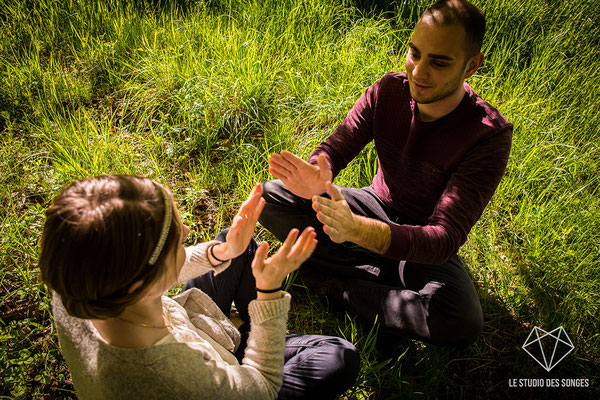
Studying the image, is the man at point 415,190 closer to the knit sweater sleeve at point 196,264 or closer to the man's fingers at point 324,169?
the man's fingers at point 324,169

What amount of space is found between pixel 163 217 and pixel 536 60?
347 centimetres

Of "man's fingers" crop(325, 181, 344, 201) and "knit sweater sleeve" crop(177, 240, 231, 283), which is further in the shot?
"man's fingers" crop(325, 181, 344, 201)

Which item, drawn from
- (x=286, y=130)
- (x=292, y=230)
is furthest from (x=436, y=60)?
(x=286, y=130)

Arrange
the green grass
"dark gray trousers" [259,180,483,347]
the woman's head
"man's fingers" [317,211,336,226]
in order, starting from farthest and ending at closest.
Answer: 1. the green grass
2. "dark gray trousers" [259,180,483,347]
3. "man's fingers" [317,211,336,226]
4. the woman's head

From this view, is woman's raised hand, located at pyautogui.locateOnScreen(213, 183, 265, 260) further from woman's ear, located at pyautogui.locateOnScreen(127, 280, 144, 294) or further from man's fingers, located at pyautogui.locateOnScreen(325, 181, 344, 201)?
woman's ear, located at pyautogui.locateOnScreen(127, 280, 144, 294)

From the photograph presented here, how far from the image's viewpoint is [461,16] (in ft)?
5.76

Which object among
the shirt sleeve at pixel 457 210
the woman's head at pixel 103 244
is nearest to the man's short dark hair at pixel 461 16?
the shirt sleeve at pixel 457 210

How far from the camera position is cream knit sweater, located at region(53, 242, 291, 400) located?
0.99 m

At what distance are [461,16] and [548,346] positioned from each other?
69.9 inches

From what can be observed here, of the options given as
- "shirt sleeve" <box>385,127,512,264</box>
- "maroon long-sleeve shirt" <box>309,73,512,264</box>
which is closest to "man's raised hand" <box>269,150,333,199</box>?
"maroon long-sleeve shirt" <box>309,73,512,264</box>

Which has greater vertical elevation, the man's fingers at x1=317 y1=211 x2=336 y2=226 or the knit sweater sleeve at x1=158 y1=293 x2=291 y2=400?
the man's fingers at x1=317 y1=211 x2=336 y2=226

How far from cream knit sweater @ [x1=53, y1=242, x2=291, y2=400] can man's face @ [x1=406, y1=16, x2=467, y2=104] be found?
4.07 feet

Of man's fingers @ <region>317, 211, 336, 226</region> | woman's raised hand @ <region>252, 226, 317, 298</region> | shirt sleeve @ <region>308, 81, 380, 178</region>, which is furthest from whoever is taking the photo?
shirt sleeve @ <region>308, 81, 380, 178</region>

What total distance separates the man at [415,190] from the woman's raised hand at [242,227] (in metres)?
0.24
